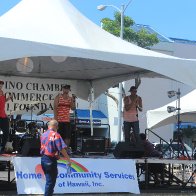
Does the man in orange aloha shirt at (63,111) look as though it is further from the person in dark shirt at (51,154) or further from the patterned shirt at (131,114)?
the person in dark shirt at (51,154)

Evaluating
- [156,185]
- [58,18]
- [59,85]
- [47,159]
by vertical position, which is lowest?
[156,185]

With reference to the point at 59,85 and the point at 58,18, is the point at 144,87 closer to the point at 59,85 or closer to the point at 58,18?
the point at 59,85

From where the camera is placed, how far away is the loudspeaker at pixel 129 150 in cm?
1155

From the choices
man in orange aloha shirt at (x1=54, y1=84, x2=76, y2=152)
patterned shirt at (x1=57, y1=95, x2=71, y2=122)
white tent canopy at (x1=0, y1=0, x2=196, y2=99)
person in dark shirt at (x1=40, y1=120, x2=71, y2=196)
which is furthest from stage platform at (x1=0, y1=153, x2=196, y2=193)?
white tent canopy at (x1=0, y1=0, x2=196, y2=99)

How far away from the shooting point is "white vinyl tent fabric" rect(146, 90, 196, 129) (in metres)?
15.5

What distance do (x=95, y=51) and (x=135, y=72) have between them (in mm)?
3314

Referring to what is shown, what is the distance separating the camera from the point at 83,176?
10.2 meters

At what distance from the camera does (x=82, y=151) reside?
481 inches

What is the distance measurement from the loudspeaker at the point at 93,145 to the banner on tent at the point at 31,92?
11.0 ft

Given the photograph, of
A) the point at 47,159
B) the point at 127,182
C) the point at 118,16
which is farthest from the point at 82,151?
the point at 118,16

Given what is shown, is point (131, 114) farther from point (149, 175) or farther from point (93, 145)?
point (149, 175)

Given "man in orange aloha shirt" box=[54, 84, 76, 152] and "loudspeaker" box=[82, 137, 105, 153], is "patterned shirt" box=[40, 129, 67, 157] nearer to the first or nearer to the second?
"man in orange aloha shirt" box=[54, 84, 76, 152]

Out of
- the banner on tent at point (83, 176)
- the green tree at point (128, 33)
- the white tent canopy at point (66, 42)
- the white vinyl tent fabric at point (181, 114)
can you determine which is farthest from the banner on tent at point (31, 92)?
A: the green tree at point (128, 33)

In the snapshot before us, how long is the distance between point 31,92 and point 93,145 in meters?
3.55
